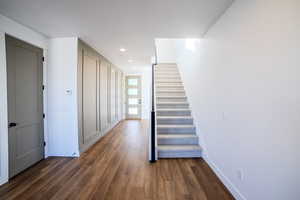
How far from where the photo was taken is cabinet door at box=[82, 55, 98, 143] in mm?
3730

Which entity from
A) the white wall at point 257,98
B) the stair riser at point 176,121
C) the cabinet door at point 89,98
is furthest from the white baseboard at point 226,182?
the cabinet door at point 89,98

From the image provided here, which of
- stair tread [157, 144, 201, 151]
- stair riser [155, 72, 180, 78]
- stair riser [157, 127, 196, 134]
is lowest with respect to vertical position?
stair tread [157, 144, 201, 151]

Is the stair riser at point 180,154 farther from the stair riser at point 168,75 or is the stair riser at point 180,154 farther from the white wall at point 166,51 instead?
the white wall at point 166,51

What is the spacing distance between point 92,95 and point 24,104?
1.61m

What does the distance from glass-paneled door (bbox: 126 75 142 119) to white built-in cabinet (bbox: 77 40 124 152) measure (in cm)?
298

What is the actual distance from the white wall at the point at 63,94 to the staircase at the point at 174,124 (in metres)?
1.95

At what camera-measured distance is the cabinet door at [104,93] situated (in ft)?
16.3

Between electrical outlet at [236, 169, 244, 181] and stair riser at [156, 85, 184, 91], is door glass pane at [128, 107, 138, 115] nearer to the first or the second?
stair riser at [156, 85, 184, 91]

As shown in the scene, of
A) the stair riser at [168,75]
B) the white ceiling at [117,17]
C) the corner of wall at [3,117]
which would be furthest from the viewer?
the stair riser at [168,75]

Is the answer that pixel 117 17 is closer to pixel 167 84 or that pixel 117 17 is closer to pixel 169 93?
pixel 169 93


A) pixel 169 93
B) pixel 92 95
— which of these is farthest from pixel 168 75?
pixel 92 95

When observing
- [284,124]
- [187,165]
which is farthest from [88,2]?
[187,165]

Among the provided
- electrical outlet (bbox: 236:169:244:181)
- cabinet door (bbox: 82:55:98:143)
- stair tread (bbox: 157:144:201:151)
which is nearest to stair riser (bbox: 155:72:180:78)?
cabinet door (bbox: 82:55:98:143)

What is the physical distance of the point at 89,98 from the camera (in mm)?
4035
